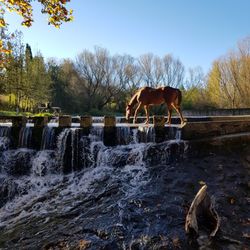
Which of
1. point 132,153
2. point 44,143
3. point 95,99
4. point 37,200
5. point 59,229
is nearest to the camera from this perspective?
point 59,229

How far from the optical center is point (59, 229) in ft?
21.8

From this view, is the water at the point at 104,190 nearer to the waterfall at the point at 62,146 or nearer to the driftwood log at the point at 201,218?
the waterfall at the point at 62,146

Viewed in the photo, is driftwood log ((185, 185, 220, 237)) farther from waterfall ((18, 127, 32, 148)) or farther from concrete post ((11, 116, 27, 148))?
concrete post ((11, 116, 27, 148))

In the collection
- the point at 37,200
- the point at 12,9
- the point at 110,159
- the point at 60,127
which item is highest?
the point at 12,9

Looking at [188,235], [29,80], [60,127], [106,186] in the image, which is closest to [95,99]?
[29,80]

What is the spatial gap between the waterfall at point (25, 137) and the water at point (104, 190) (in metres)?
0.04

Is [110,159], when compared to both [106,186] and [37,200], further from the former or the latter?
[37,200]

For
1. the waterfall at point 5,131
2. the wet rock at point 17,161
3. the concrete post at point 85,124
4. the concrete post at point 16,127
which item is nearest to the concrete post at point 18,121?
the concrete post at point 16,127

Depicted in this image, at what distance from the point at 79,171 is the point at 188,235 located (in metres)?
5.75

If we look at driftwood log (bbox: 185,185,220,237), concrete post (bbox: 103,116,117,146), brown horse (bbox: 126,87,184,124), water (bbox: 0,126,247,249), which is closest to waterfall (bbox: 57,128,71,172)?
water (bbox: 0,126,247,249)

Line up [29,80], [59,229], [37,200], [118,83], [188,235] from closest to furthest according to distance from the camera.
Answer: [188,235] < [59,229] < [37,200] < [29,80] < [118,83]

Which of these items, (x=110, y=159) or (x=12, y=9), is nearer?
(x=12, y=9)

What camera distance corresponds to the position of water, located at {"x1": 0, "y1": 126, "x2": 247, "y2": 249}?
A: 6.32m

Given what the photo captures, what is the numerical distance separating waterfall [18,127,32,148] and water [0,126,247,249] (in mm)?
42
